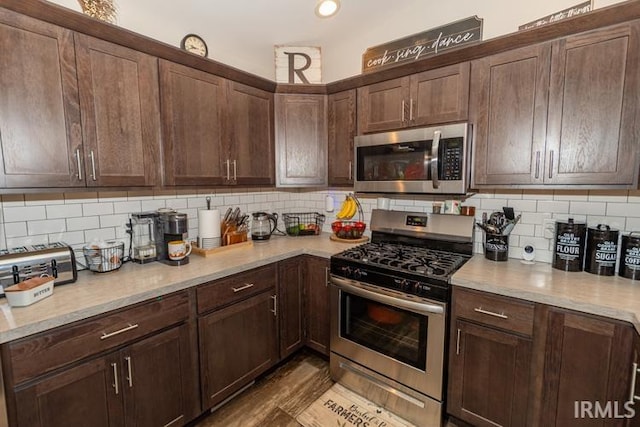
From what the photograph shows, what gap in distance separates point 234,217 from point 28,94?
4.61 feet

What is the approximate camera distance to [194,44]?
87.1 inches

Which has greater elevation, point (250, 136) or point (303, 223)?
point (250, 136)

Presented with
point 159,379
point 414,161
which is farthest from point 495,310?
point 159,379

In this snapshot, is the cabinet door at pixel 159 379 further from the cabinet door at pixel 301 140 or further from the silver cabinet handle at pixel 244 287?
the cabinet door at pixel 301 140

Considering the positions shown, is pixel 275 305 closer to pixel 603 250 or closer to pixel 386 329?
pixel 386 329

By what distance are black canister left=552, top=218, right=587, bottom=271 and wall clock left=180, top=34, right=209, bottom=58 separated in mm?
2616

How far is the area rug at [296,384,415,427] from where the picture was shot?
6.06ft

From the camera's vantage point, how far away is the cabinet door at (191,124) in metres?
1.87

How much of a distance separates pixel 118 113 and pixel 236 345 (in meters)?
1.55

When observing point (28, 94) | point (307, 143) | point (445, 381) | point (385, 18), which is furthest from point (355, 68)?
point (445, 381)

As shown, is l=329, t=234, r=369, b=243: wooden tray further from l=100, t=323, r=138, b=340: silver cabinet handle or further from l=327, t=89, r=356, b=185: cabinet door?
l=100, t=323, r=138, b=340: silver cabinet handle

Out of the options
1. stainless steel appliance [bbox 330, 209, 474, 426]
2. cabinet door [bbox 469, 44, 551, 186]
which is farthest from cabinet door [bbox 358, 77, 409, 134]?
stainless steel appliance [bbox 330, 209, 474, 426]

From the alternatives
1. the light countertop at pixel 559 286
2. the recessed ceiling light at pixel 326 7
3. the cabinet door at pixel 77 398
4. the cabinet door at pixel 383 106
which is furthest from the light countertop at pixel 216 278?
the recessed ceiling light at pixel 326 7

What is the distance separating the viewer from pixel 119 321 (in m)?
1.40
